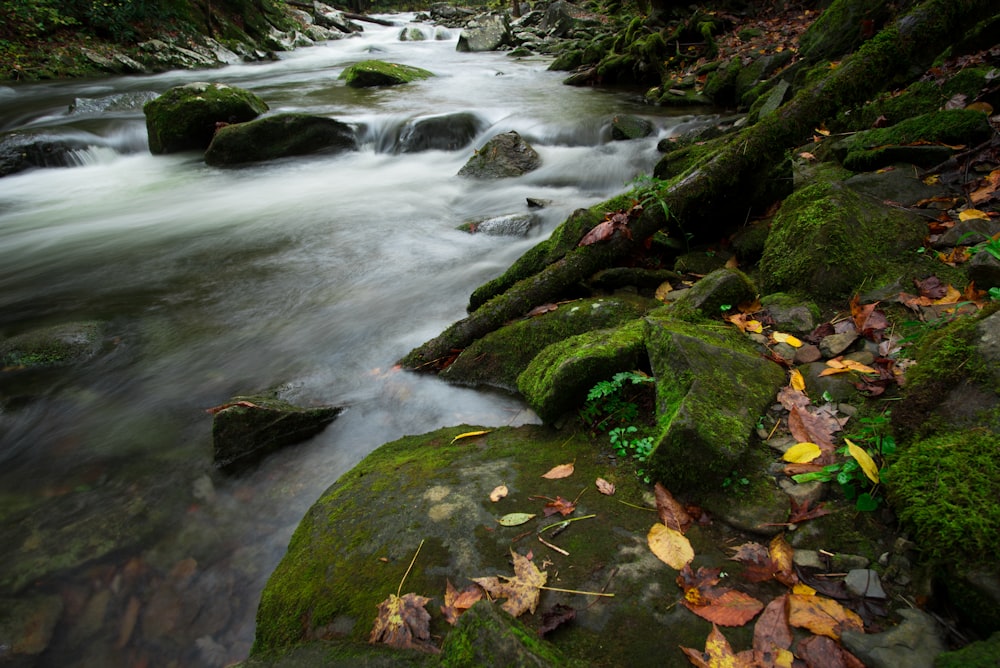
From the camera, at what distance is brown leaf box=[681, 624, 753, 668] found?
65.5 inches

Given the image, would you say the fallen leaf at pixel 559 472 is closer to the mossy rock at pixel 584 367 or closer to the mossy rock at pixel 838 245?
the mossy rock at pixel 584 367

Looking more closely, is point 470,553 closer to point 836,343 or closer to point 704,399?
point 704,399

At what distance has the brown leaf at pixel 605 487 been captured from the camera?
2.44 meters

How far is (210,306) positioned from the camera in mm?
6504

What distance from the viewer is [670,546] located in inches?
82.3

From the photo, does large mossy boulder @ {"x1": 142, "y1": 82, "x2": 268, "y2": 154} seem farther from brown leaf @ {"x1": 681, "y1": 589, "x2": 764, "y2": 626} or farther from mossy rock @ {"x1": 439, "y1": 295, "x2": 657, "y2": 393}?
brown leaf @ {"x1": 681, "y1": 589, "x2": 764, "y2": 626}

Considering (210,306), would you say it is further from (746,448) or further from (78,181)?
(78,181)

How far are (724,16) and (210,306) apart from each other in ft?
49.7

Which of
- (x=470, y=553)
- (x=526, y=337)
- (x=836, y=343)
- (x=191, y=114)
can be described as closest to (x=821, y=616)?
(x=470, y=553)

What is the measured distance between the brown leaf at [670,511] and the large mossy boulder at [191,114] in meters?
13.4

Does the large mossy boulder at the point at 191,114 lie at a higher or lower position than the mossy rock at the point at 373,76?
lower

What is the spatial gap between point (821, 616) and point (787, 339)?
165cm

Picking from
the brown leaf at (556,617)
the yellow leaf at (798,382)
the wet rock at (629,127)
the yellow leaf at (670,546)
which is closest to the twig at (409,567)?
the brown leaf at (556,617)

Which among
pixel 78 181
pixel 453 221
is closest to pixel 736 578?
pixel 453 221
